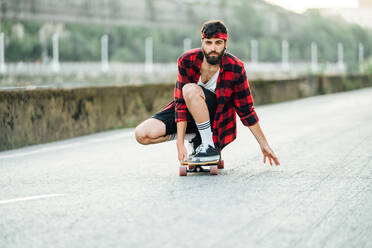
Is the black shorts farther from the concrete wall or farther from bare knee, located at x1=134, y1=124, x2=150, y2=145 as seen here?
the concrete wall

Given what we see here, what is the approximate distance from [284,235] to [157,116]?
3.10 meters

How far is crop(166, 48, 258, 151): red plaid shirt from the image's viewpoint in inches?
270

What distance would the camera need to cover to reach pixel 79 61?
99438 millimetres

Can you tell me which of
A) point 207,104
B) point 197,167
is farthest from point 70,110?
point 207,104

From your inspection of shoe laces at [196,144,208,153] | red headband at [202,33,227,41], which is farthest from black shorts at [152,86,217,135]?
red headband at [202,33,227,41]

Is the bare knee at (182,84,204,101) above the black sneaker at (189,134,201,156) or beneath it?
above

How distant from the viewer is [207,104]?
7043 mm

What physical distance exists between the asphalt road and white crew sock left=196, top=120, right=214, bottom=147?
1.15 ft

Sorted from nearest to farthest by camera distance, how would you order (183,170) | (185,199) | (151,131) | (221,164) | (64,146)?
(185,199) < (183,170) < (151,131) < (221,164) < (64,146)

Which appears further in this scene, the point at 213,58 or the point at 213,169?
the point at 213,169

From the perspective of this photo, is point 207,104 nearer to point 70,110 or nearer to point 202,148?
point 202,148

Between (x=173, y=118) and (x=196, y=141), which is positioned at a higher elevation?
(x=173, y=118)

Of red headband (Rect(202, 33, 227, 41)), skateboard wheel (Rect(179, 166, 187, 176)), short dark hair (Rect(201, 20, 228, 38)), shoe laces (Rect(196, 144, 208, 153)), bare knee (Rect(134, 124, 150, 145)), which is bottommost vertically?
skateboard wheel (Rect(179, 166, 187, 176))

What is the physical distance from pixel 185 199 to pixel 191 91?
140 centimetres
